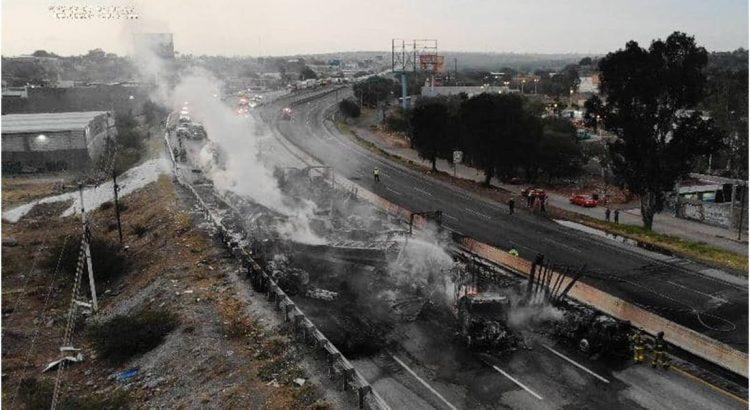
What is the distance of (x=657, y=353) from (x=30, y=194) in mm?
48849

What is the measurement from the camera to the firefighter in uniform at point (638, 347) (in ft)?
53.4

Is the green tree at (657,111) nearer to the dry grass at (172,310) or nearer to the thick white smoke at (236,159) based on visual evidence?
the thick white smoke at (236,159)

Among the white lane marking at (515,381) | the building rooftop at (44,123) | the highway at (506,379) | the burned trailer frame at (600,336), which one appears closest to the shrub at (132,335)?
the highway at (506,379)

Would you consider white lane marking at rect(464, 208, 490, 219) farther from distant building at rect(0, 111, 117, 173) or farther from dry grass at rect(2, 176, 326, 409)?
distant building at rect(0, 111, 117, 173)

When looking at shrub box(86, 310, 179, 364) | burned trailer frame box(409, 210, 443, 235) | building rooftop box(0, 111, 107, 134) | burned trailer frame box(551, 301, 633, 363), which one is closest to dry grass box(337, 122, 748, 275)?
burned trailer frame box(409, 210, 443, 235)

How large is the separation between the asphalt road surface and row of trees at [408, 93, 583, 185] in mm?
3585

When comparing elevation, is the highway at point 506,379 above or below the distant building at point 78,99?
below

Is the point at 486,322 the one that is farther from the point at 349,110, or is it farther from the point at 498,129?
the point at 349,110

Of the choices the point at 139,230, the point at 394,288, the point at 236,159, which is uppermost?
the point at 236,159

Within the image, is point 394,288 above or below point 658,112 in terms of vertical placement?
below

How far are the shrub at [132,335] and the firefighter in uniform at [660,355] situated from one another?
1424 cm

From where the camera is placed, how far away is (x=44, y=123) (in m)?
63.3

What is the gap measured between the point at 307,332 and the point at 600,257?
15946mm

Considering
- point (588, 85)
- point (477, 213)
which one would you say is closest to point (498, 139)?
point (477, 213)
